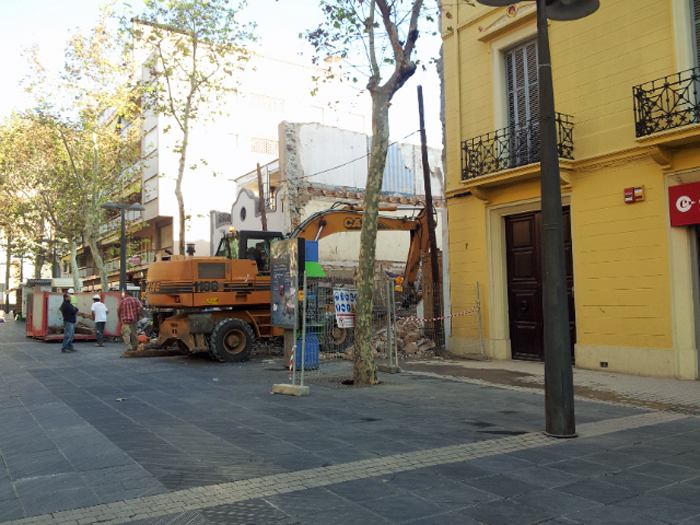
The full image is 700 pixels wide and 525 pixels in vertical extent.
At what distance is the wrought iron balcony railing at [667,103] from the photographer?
990 cm

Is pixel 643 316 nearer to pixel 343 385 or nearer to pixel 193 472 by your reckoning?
pixel 343 385

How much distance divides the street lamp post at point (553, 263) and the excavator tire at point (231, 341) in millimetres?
9173

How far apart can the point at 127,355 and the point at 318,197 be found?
12.2 metres

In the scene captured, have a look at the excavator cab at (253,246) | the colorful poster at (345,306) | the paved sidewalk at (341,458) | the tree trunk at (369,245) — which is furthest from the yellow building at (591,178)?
the excavator cab at (253,246)

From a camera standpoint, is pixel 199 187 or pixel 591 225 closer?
pixel 591 225

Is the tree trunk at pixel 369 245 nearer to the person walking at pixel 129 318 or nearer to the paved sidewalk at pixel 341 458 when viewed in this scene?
the paved sidewalk at pixel 341 458

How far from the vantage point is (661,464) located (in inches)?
209

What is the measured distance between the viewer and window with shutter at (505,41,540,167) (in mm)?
12656

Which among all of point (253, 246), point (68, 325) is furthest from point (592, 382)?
point (68, 325)

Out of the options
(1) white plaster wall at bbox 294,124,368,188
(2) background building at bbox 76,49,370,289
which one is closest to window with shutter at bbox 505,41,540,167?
(1) white plaster wall at bbox 294,124,368,188

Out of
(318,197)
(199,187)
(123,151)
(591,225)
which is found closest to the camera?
(591,225)

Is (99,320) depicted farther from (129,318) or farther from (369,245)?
(369,245)

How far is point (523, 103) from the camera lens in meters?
13.3

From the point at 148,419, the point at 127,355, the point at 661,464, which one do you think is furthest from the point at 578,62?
the point at 127,355
